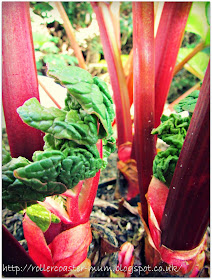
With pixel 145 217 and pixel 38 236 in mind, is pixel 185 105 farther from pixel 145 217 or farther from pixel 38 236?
pixel 38 236

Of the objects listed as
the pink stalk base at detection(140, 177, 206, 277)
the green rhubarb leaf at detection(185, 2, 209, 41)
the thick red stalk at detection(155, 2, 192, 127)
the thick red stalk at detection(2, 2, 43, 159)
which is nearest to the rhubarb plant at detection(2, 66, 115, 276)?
the thick red stalk at detection(2, 2, 43, 159)

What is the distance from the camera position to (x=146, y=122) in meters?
0.68

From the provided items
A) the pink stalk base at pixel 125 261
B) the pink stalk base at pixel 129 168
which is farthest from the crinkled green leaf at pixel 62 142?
the pink stalk base at pixel 129 168

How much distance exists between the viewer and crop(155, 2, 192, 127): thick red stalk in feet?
2.37

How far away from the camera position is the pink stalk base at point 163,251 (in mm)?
560

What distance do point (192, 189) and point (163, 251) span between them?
0.22 metres

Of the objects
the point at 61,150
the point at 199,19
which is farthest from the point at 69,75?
the point at 199,19

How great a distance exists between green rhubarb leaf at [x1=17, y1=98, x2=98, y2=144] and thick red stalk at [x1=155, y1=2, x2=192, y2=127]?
487 millimetres

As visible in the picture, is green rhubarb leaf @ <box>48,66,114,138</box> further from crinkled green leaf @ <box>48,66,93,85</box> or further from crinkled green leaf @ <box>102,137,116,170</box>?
crinkled green leaf @ <box>102,137,116,170</box>

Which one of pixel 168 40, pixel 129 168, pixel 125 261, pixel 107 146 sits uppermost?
pixel 168 40

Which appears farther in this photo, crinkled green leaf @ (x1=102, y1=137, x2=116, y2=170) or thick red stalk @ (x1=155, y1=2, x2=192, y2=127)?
thick red stalk @ (x1=155, y1=2, x2=192, y2=127)

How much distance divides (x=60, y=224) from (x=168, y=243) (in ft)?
0.93

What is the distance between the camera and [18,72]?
0.50 metres

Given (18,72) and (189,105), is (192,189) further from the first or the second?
(18,72)
